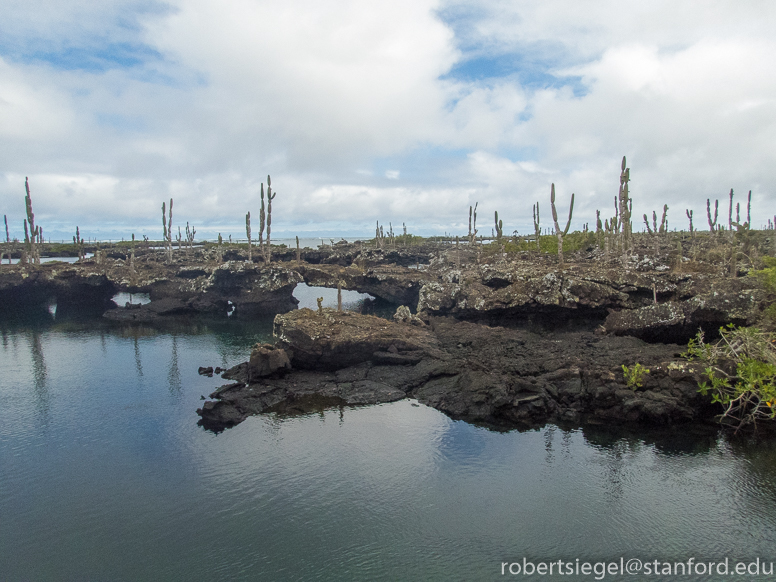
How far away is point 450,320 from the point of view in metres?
36.3

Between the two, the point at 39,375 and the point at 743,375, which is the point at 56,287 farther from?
the point at 743,375

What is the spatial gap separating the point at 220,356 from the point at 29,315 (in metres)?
32.7

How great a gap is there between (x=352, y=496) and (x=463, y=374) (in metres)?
10.6

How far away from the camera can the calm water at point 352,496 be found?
1341 cm

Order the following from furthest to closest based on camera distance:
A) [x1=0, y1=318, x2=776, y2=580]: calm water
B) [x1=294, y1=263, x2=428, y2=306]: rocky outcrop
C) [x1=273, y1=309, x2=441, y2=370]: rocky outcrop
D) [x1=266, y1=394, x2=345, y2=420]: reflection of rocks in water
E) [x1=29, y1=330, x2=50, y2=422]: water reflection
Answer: [x1=294, y1=263, x2=428, y2=306]: rocky outcrop
[x1=273, y1=309, x2=441, y2=370]: rocky outcrop
[x1=29, y1=330, x2=50, y2=422]: water reflection
[x1=266, y1=394, x2=345, y2=420]: reflection of rocks in water
[x1=0, y1=318, x2=776, y2=580]: calm water

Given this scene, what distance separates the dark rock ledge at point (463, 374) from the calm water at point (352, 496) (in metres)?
1.16

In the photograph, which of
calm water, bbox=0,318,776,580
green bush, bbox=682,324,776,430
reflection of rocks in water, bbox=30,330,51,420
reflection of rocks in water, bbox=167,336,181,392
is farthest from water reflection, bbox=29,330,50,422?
green bush, bbox=682,324,776,430

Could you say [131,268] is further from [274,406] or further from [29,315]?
[274,406]

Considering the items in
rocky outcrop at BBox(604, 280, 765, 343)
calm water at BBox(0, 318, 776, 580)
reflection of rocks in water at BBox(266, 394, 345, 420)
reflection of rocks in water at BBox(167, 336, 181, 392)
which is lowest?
calm water at BBox(0, 318, 776, 580)

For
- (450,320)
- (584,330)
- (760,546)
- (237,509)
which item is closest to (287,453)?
(237,509)

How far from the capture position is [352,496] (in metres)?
16.4

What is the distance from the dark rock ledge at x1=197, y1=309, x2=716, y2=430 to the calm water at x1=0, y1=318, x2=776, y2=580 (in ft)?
3.82

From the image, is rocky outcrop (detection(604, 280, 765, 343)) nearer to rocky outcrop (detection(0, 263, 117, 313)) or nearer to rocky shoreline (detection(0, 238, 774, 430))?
rocky shoreline (detection(0, 238, 774, 430))

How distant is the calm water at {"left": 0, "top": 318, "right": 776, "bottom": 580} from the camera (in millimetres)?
13414
